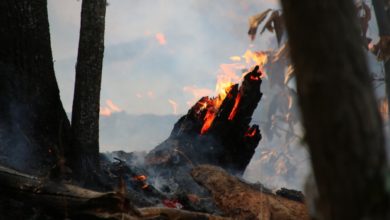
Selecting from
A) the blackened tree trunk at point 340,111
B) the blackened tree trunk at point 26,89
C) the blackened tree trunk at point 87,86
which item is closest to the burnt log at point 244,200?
the blackened tree trunk at point 87,86

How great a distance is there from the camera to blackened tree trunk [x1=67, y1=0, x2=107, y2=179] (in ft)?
19.7

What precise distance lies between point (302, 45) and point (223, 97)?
286 inches

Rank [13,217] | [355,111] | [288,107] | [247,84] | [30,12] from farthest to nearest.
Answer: [288,107] < [247,84] < [30,12] < [13,217] < [355,111]

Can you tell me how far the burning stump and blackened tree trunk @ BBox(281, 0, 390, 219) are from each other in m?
7.05

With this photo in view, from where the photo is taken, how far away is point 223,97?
9.11 metres

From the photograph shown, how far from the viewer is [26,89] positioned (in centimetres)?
568

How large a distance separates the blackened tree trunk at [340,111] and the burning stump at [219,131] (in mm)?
7049

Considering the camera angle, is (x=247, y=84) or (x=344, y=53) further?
(x=247, y=84)

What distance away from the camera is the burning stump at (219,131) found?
904 centimetres

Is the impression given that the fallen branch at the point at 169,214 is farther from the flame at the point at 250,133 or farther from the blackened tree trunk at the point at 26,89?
the flame at the point at 250,133

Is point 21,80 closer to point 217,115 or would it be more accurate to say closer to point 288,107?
point 217,115

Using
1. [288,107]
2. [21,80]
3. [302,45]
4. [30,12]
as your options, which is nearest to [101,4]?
[30,12]

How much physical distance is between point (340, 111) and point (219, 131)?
7474mm

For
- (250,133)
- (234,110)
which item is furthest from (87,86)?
(250,133)
